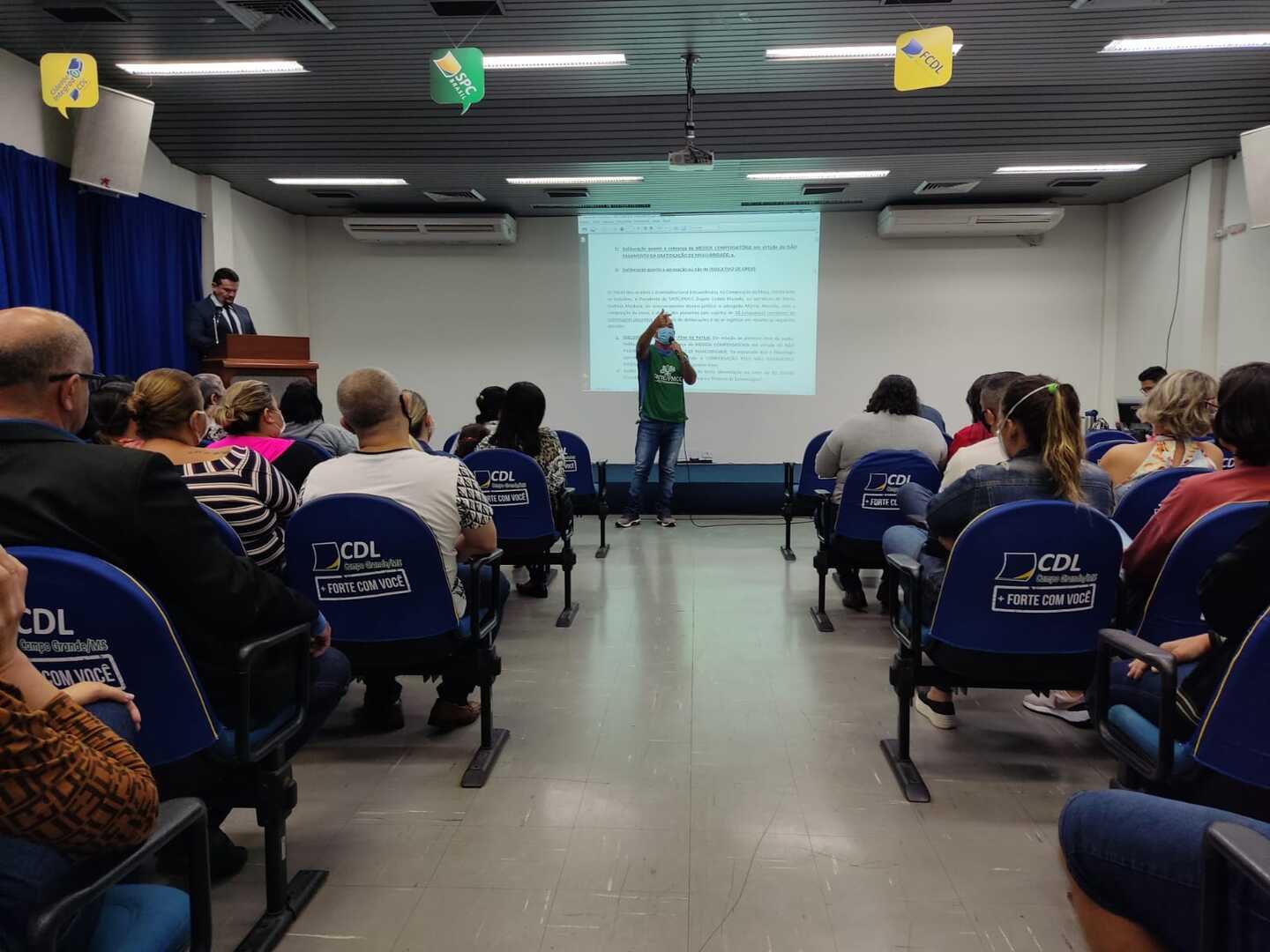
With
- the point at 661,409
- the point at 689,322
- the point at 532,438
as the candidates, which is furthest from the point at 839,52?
the point at 689,322

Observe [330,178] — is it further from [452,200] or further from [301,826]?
[301,826]

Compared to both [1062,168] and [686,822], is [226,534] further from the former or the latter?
[1062,168]

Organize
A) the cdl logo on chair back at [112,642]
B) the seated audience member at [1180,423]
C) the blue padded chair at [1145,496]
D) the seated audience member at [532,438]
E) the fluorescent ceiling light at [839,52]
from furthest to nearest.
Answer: the fluorescent ceiling light at [839,52] → the seated audience member at [532,438] → the seated audience member at [1180,423] → the blue padded chair at [1145,496] → the cdl logo on chair back at [112,642]

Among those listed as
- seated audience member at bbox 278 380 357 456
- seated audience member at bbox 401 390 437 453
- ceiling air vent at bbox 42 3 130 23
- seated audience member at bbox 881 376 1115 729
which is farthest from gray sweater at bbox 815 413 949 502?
ceiling air vent at bbox 42 3 130 23

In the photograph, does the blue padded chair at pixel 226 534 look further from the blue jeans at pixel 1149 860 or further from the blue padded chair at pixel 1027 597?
the blue padded chair at pixel 1027 597

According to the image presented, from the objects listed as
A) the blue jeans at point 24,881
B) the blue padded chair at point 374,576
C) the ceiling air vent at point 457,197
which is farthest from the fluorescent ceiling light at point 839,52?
the blue jeans at point 24,881

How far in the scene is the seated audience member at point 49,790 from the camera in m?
0.76

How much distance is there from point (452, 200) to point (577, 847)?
21.7 feet

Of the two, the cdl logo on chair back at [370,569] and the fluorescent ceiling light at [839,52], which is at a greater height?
the fluorescent ceiling light at [839,52]

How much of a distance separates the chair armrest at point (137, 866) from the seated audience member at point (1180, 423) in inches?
111

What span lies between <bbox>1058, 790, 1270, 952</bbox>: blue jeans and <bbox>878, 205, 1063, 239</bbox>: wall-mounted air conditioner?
704 cm

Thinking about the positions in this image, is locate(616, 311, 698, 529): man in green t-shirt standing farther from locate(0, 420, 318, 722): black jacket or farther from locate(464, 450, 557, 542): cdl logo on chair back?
locate(0, 420, 318, 722): black jacket

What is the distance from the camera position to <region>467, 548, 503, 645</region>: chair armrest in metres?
2.21

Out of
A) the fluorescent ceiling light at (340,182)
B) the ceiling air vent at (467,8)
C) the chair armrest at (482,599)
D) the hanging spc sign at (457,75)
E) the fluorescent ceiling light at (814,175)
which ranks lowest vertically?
the chair armrest at (482,599)
